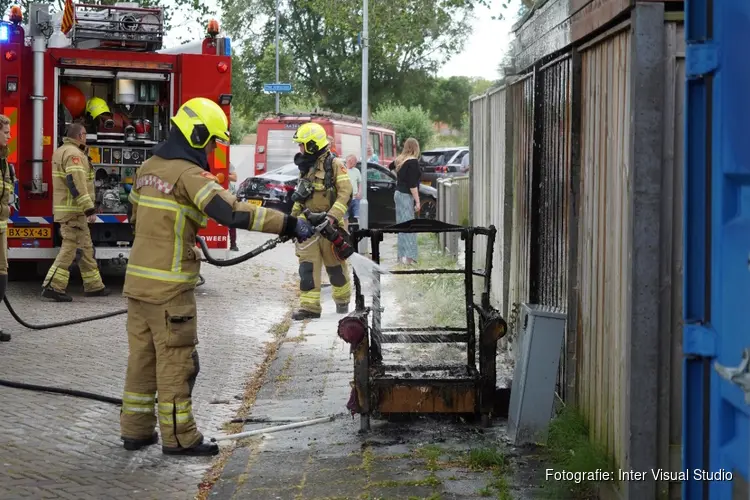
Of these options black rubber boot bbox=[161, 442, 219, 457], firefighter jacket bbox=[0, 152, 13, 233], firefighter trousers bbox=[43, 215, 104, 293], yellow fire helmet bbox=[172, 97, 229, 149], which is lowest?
black rubber boot bbox=[161, 442, 219, 457]

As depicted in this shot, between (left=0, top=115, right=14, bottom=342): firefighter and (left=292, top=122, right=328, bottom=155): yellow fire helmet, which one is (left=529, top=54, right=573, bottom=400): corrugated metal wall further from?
(left=0, top=115, right=14, bottom=342): firefighter

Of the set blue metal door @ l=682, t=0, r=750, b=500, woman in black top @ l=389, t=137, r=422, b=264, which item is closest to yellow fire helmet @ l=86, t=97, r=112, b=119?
woman in black top @ l=389, t=137, r=422, b=264

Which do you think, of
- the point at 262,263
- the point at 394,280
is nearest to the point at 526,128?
the point at 394,280

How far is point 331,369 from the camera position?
28.1 feet

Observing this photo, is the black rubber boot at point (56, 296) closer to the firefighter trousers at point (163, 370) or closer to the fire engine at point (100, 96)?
the fire engine at point (100, 96)

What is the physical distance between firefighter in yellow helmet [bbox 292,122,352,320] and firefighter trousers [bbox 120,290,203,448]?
496 cm

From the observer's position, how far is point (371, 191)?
2347 centimetres

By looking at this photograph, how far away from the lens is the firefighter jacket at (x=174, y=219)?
5914 millimetres

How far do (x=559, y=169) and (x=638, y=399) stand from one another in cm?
221

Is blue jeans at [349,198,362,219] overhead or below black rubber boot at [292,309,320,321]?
overhead

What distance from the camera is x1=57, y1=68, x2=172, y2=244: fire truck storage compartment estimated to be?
13297mm

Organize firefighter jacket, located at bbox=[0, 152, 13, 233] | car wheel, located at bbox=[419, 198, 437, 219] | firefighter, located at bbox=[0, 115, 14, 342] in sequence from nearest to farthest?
1. firefighter, located at bbox=[0, 115, 14, 342]
2. firefighter jacket, located at bbox=[0, 152, 13, 233]
3. car wheel, located at bbox=[419, 198, 437, 219]

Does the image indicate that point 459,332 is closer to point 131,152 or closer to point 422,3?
point 131,152

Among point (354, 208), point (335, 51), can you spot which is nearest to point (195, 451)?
point (354, 208)
